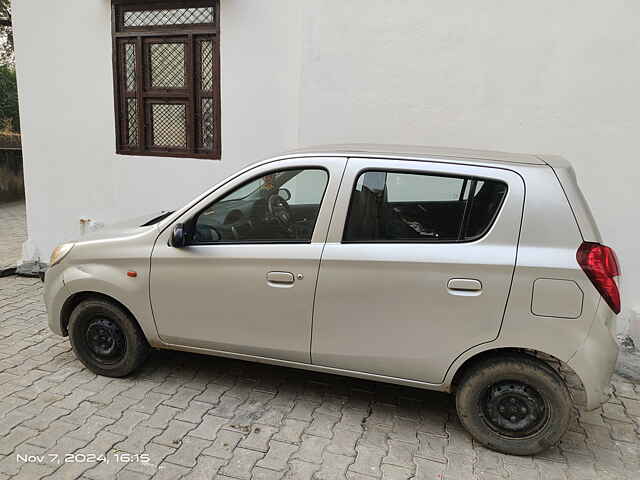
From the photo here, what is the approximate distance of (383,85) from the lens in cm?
484

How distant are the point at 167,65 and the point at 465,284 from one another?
4.48 meters

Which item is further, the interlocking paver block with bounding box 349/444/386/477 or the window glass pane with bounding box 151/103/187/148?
the window glass pane with bounding box 151/103/187/148

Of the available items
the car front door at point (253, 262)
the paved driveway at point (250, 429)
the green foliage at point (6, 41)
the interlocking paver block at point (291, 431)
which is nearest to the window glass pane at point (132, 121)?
the paved driveway at point (250, 429)

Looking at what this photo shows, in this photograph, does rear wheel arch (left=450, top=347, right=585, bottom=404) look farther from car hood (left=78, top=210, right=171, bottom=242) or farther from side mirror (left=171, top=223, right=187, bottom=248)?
car hood (left=78, top=210, right=171, bottom=242)

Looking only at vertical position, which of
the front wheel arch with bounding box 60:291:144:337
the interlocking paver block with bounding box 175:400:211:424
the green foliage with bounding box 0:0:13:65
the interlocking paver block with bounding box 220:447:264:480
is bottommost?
the interlocking paver block with bounding box 220:447:264:480

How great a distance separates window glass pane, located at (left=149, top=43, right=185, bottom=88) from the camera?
581cm

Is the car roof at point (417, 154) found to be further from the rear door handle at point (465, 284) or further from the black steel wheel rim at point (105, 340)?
the black steel wheel rim at point (105, 340)

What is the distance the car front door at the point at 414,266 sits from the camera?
296 centimetres

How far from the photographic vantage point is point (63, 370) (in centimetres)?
404

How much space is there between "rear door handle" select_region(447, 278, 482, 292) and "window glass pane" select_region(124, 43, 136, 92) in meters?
4.66

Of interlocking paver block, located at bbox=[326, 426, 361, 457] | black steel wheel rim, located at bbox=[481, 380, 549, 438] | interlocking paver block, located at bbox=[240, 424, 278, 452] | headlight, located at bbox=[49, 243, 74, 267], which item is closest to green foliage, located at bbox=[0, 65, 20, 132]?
headlight, located at bbox=[49, 243, 74, 267]

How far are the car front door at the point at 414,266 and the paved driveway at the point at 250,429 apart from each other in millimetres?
458

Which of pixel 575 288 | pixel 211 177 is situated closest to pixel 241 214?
pixel 575 288

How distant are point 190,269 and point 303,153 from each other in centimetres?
108
